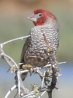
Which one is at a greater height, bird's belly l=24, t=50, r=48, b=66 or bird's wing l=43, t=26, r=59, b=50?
bird's wing l=43, t=26, r=59, b=50

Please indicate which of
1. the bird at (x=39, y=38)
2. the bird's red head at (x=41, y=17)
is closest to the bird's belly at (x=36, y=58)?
the bird at (x=39, y=38)

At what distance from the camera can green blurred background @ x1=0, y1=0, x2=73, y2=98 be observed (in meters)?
6.78

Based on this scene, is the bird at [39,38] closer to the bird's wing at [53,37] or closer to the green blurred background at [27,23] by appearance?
the bird's wing at [53,37]

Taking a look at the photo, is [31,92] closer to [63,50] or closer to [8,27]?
[63,50]

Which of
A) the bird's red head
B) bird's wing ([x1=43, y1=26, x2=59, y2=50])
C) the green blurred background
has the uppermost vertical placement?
the bird's red head

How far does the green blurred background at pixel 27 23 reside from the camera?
22.2 ft

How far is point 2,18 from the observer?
8.89 metres

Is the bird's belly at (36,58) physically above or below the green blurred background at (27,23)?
above

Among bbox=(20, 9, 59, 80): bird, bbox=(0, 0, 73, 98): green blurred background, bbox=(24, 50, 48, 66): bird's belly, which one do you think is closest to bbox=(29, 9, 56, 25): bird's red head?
bbox=(20, 9, 59, 80): bird

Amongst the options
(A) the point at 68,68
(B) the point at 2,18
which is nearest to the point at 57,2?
(B) the point at 2,18

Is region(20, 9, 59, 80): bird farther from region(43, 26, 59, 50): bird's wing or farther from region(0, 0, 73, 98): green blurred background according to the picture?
region(0, 0, 73, 98): green blurred background

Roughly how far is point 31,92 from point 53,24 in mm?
1008

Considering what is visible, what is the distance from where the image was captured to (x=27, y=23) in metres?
7.54

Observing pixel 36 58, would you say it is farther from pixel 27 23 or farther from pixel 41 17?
pixel 27 23
